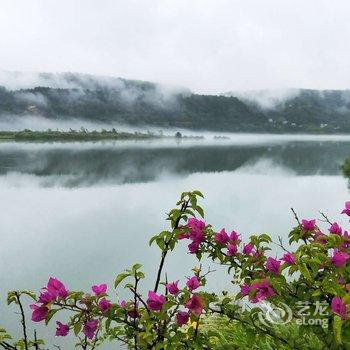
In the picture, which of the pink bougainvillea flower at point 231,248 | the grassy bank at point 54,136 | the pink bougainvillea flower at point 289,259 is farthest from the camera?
the grassy bank at point 54,136

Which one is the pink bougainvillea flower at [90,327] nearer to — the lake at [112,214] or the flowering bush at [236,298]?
the flowering bush at [236,298]

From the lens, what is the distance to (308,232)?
3994 mm

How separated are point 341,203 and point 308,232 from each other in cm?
2449

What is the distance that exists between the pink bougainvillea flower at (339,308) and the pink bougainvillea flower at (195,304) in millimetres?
903

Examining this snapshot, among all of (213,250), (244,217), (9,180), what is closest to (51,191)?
(9,180)

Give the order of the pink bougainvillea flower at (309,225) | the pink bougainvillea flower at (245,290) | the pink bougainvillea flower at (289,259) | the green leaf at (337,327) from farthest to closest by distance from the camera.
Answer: the pink bougainvillea flower at (309,225) → the pink bougainvillea flower at (245,290) → the pink bougainvillea flower at (289,259) → the green leaf at (337,327)

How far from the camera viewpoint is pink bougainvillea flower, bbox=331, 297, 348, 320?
2.58 metres

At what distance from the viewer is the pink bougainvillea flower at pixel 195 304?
10.1 feet

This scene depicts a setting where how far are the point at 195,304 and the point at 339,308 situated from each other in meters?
0.98

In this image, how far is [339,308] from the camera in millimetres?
2598

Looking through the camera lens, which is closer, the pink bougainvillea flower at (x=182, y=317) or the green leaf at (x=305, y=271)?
the green leaf at (x=305, y=271)

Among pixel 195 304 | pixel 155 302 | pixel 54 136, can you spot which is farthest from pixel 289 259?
pixel 54 136

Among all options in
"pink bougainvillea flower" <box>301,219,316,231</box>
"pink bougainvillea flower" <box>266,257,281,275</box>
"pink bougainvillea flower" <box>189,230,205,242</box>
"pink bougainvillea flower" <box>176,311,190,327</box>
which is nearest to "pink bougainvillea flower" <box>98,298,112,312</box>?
"pink bougainvillea flower" <box>176,311,190,327</box>

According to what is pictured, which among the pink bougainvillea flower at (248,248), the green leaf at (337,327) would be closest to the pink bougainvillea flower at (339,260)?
the green leaf at (337,327)
